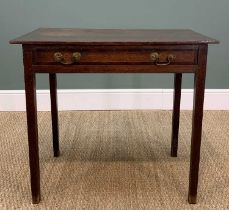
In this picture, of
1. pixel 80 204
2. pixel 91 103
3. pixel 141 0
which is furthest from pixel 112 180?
pixel 141 0

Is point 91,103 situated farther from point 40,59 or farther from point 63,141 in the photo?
point 40,59

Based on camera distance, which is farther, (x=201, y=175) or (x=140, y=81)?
(x=140, y=81)

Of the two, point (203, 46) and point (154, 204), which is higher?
point (203, 46)

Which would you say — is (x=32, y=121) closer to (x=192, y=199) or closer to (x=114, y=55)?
(x=114, y=55)

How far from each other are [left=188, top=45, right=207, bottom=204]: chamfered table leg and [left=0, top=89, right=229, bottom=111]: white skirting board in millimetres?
1313

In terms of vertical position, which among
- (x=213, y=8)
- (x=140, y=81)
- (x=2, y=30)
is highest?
(x=213, y=8)

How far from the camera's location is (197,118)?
1.42 metres

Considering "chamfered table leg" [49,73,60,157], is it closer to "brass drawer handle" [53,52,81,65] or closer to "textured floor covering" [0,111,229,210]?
"textured floor covering" [0,111,229,210]

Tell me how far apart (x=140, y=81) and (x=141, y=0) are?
0.61 m

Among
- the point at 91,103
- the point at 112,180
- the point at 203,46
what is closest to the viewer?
the point at 203,46

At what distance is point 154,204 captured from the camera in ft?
4.91

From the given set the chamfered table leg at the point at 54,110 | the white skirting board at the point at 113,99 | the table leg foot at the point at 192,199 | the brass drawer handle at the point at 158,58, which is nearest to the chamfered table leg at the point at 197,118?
the table leg foot at the point at 192,199

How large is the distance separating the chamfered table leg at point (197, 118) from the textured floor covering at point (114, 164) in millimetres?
88

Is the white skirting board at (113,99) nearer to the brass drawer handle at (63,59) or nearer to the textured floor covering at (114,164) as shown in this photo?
the textured floor covering at (114,164)
